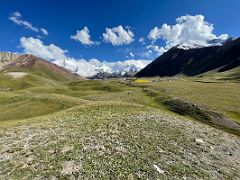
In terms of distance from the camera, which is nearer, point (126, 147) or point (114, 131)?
point (126, 147)

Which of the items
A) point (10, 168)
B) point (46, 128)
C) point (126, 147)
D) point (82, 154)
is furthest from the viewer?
point (46, 128)

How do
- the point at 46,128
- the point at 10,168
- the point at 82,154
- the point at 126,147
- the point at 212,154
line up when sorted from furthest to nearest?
the point at 46,128
the point at 212,154
the point at 126,147
the point at 82,154
the point at 10,168

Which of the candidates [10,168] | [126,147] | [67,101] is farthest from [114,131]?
[67,101]

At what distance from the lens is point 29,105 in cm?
5272

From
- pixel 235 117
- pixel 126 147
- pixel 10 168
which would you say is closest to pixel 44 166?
pixel 10 168

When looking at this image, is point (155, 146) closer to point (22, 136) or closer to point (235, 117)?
point (22, 136)

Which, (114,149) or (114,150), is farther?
(114,149)

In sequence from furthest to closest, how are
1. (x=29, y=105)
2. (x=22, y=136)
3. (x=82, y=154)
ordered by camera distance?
(x=29, y=105)
(x=22, y=136)
(x=82, y=154)

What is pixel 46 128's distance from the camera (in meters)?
29.8

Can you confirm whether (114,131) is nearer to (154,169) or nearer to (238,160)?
(154,169)

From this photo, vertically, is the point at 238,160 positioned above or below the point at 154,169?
below

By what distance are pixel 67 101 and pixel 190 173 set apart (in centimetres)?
3891

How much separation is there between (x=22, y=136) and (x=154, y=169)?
1518 cm

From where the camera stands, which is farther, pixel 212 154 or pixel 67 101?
pixel 67 101
